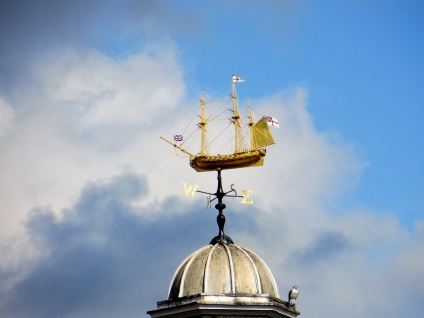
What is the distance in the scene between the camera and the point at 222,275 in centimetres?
5297

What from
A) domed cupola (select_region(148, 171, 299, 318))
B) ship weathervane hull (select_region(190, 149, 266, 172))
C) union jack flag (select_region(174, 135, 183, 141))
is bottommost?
domed cupola (select_region(148, 171, 299, 318))

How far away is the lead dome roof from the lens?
52.8 m

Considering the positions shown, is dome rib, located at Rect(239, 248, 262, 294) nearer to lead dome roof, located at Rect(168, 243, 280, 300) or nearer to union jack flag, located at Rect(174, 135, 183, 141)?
lead dome roof, located at Rect(168, 243, 280, 300)

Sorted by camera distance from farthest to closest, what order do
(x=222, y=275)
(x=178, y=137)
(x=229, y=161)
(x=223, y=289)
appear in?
1. (x=178, y=137)
2. (x=229, y=161)
3. (x=222, y=275)
4. (x=223, y=289)

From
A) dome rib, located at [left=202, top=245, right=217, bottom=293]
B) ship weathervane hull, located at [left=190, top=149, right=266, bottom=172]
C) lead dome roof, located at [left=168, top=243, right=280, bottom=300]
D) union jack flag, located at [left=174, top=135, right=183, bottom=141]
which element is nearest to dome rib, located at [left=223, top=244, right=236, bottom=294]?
lead dome roof, located at [left=168, top=243, right=280, bottom=300]

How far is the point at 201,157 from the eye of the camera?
6438 cm

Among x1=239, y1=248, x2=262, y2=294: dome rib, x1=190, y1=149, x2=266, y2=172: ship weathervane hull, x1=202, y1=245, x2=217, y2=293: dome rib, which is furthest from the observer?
x1=190, y1=149, x2=266, y2=172: ship weathervane hull

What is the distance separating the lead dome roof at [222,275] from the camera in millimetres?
52750

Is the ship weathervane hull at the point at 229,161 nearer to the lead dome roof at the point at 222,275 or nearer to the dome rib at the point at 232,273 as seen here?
the lead dome roof at the point at 222,275

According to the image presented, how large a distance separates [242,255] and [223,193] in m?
3.80

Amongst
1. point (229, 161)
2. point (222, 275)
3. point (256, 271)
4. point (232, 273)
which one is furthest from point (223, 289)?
point (229, 161)

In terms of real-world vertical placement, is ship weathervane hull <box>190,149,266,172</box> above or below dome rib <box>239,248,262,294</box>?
above

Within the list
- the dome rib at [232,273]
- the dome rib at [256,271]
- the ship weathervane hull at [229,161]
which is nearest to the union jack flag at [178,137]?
the ship weathervane hull at [229,161]

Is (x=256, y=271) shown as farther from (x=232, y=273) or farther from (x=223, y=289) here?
(x=223, y=289)
